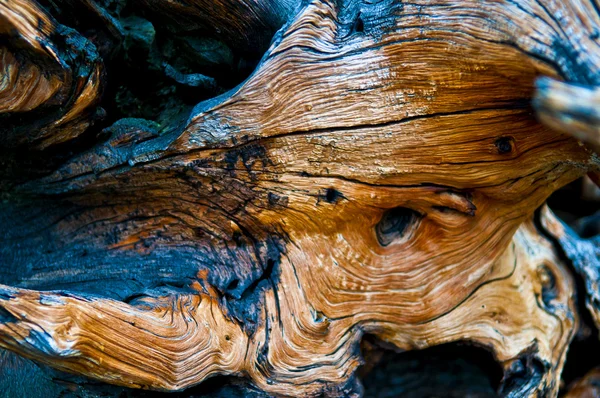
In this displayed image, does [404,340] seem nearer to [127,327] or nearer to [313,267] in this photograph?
[313,267]

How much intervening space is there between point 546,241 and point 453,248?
868mm

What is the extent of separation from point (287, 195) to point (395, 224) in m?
0.56

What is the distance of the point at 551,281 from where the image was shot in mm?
2875

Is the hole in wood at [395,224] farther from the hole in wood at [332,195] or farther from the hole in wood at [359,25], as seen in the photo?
the hole in wood at [359,25]

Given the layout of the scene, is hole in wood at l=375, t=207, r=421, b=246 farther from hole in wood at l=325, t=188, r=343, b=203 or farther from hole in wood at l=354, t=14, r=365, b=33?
hole in wood at l=354, t=14, r=365, b=33

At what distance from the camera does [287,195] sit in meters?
2.20

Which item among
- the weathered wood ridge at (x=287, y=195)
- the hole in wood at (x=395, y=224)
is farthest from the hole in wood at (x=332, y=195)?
the hole in wood at (x=395, y=224)

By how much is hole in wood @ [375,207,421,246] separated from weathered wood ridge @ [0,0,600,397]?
1cm

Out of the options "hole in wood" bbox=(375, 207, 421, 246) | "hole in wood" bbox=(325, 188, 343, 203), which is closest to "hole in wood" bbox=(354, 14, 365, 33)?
"hole in wood" bbox=(325, 188, 343, 203)

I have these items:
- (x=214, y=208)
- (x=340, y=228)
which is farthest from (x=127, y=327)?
(x=340, y=228)

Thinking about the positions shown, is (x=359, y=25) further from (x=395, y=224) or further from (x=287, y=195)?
(x=395, y=224)

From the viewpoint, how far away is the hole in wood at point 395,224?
237 cm

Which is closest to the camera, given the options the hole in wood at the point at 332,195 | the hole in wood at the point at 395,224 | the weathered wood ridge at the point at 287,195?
the weathered wood ridge at the point at 287,195

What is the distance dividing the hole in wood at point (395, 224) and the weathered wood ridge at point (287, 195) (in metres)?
0.01
